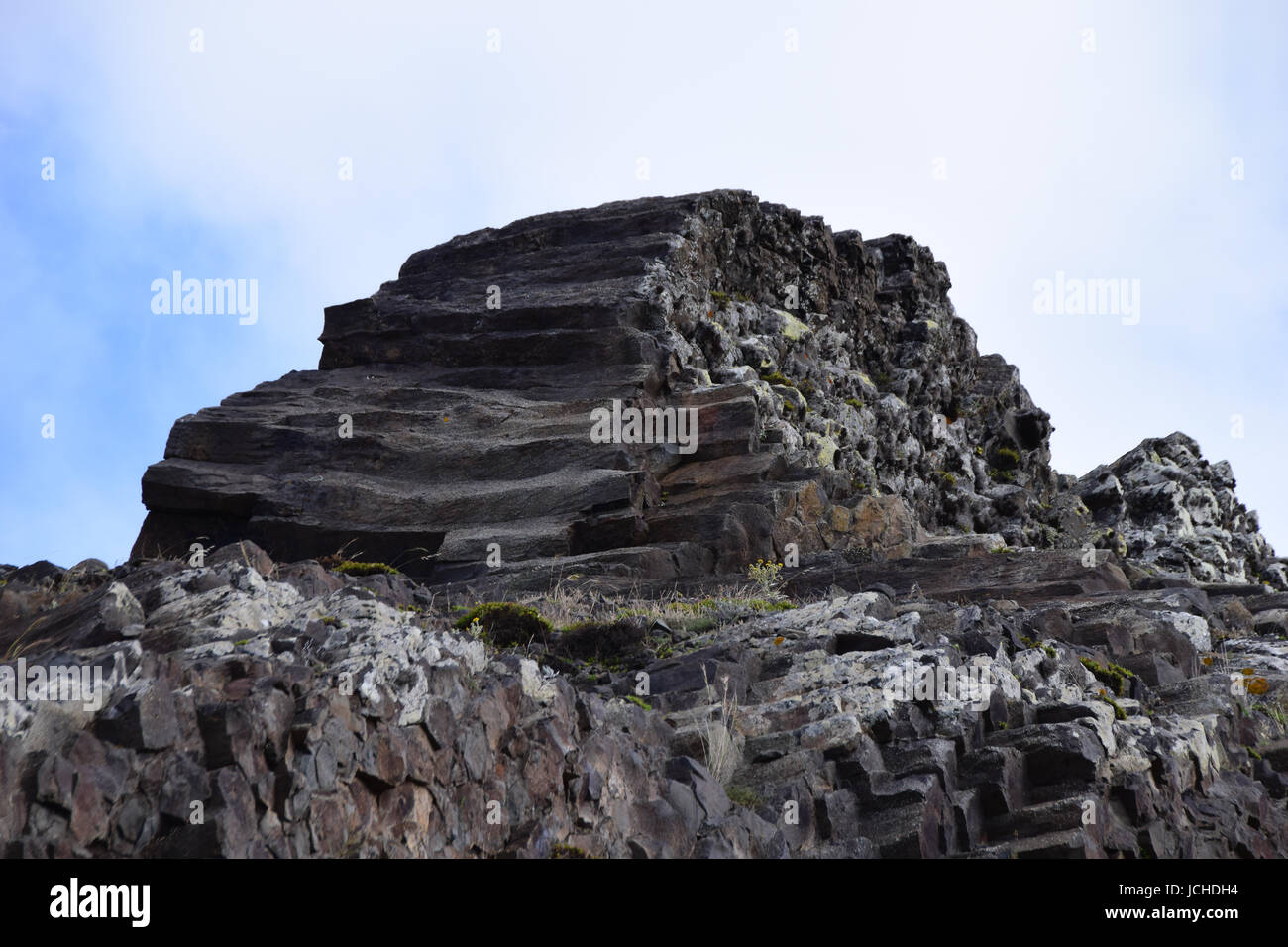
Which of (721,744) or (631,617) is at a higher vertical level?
(631,617)

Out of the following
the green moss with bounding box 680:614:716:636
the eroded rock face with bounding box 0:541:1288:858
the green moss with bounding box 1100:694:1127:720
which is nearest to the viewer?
the eroded rock face with bounding box 0:541:1288:858

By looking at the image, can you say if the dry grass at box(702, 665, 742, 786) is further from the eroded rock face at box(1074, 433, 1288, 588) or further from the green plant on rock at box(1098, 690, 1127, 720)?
the eroded rock face at box(1074, 433, 1288, 588)

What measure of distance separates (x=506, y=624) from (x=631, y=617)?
71.1 inches

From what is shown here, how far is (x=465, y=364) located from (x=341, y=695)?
30220mm

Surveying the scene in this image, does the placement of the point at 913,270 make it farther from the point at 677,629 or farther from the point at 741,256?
the point at 677,629

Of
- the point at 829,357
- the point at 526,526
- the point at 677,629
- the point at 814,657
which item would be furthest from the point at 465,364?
the point at 814,657

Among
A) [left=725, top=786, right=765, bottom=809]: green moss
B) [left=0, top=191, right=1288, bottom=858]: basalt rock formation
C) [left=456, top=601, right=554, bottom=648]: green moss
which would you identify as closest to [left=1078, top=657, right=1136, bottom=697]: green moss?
[left=0, top=191, right=1288, bottom=858]: basalt rock formation

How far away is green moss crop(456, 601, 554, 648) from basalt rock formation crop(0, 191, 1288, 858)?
114 millimetres

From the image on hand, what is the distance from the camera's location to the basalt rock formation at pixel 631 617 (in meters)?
8.70

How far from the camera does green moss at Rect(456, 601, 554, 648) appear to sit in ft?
55.6

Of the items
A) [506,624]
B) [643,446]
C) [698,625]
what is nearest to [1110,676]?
[698,625]

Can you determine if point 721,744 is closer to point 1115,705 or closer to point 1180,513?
point 1115,705

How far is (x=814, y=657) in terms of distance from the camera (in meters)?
14.7

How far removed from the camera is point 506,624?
56.7 feet
